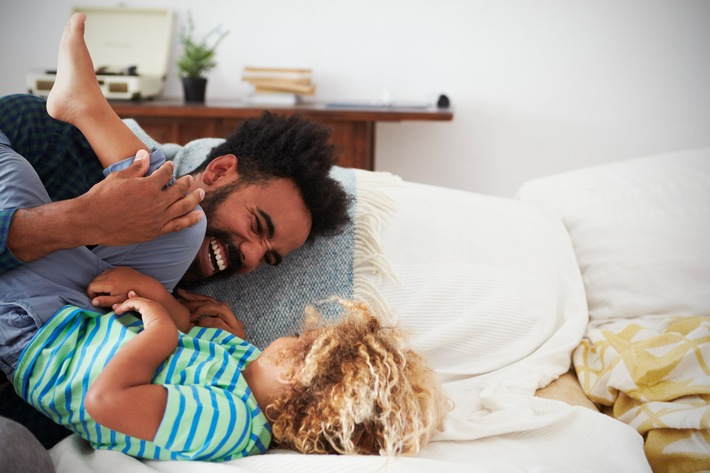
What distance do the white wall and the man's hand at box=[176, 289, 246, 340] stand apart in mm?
1642

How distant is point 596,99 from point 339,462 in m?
2.30

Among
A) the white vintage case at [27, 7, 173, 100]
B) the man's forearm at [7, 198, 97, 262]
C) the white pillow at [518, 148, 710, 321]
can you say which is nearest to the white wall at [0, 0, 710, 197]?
the white vintage case at [27, 7, 173, 100]

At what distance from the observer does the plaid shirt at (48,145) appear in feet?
4.41

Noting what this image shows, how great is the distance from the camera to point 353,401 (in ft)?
3.50

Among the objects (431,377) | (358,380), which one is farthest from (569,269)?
(358,380)

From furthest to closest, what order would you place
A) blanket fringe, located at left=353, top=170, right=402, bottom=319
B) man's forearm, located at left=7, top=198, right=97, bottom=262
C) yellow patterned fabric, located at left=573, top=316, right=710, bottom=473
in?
blanket fringe, located at left=353, top=170, right=402, bottom=319
yellow patterned fabric, located at left=573, top=316, right=710, bottom=473
man's forearm, located at left=7, top=198, right=97, bottom=262

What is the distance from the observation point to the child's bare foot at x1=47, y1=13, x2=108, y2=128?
1.25 metres

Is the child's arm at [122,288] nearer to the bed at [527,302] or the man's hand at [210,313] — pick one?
the man's hand at [210,313]

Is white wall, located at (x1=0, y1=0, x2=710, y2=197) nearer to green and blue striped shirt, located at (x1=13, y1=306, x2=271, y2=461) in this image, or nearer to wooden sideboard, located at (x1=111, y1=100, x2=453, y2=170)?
wooden sideboard, located at (x1=111, y1=100, x2=453, y2=170)

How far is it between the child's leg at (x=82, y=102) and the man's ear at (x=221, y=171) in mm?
274

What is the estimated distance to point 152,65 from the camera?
2875 millimetres

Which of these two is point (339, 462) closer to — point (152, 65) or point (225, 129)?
point (225, 129)

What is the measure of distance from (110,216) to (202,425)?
365 millimetres

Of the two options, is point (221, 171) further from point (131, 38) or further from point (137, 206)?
point (131, 38)
